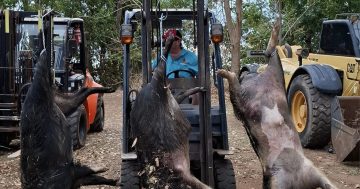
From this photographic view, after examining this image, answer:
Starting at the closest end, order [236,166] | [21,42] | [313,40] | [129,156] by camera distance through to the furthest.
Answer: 1. [129,156]
2. [236,166]
3. [21,42]
4. [313,40]

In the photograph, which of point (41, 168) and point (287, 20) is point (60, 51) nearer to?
point (41, 168)

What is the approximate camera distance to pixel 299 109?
31.0 feet

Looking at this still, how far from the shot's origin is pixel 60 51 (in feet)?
32.7

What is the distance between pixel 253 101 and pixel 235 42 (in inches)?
481

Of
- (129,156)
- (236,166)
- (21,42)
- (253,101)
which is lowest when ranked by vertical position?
(236,166)

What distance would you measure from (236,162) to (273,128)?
11.4 feet

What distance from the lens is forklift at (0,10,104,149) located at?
29.9ft

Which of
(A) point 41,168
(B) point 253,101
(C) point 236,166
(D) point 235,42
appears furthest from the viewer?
(D) point 235,42

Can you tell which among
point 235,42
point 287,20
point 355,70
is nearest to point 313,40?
point 287,20

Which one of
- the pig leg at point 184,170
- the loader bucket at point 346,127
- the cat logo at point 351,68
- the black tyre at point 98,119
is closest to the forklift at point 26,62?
the black tyre at point 98,119

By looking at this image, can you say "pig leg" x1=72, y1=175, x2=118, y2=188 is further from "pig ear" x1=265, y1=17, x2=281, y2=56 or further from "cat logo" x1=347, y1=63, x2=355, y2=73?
"cat logo" x1=347, y1=63, x2=355, y2=73

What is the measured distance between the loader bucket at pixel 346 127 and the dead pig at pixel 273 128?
9.06 ft

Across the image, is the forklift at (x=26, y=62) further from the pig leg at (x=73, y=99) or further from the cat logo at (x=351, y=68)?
the cat logo at (x=351, y=68)

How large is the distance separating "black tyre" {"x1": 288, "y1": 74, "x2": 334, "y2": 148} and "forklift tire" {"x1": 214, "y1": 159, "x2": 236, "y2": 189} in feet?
10.7
